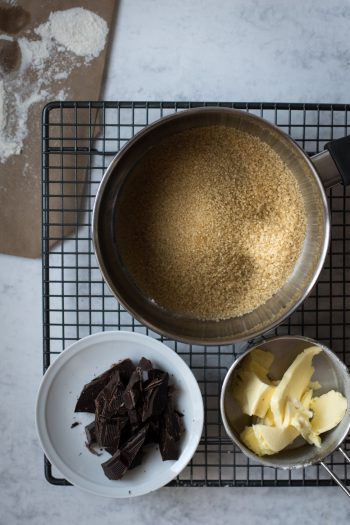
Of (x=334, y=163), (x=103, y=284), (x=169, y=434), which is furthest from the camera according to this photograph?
(x=103, y=284)

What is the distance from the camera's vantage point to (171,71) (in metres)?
1.12

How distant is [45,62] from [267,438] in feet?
2.49

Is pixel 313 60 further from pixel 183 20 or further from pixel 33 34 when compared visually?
pixel 33 34

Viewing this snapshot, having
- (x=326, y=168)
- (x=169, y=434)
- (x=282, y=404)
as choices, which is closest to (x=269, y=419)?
(x=282, y=404)

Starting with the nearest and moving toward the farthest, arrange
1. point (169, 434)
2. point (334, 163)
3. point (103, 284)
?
point (334, 163)
point (169, 434)
point (103, 284)

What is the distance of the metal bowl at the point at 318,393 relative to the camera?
97 cm

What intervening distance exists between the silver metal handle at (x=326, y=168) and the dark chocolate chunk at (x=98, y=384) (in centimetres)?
43

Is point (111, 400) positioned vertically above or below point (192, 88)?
below

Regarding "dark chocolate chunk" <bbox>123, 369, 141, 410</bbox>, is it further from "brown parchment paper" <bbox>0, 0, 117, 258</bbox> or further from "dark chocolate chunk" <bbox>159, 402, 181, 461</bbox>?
"brown parchment paper" <bbox>0, 0, 117, 258</bbox>

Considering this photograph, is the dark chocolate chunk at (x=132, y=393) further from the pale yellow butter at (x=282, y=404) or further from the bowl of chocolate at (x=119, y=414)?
the pale yellow butter at (x=282, y=404)

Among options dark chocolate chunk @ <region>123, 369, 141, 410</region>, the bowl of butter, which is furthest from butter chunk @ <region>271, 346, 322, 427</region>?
dark chocolate chunk @ <region>123, 369, 141, 410</region>

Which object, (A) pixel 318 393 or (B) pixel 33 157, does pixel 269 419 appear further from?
(B) pixel 33 157

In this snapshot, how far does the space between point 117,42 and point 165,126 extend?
0.28 metres

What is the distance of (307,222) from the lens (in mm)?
962
